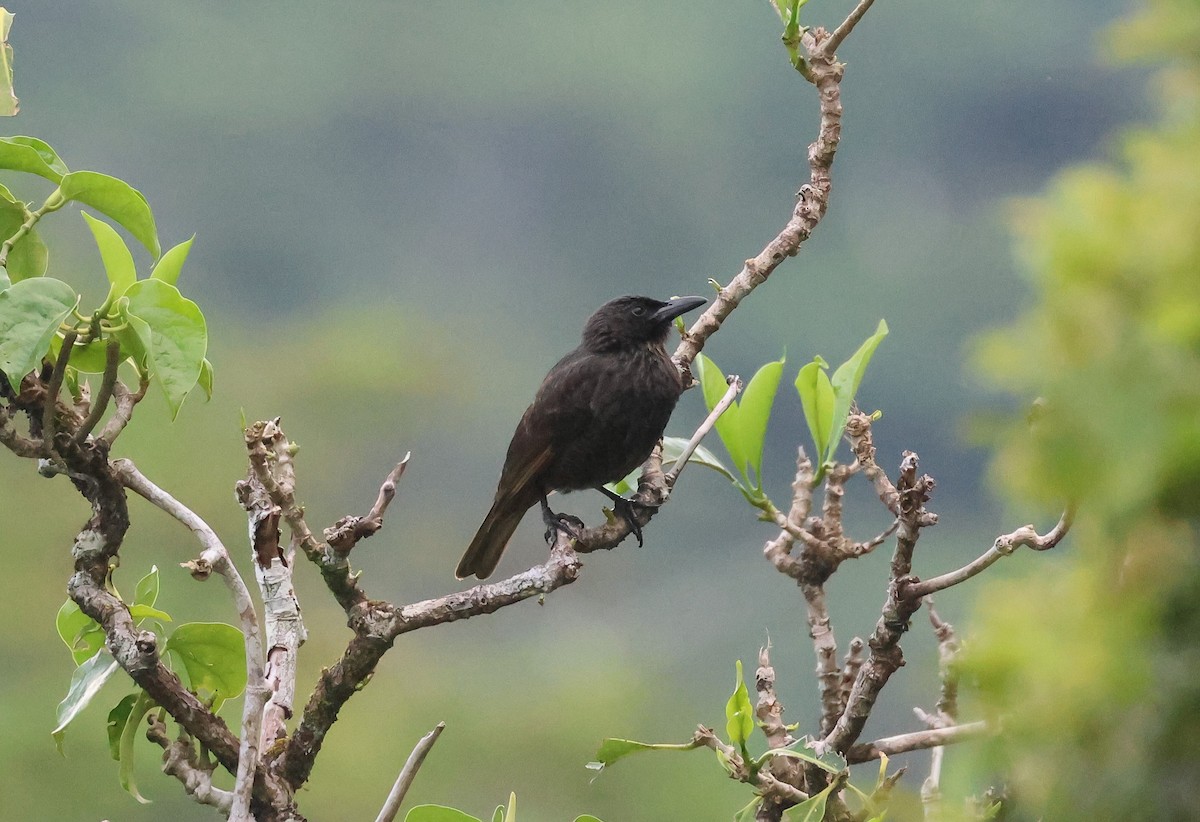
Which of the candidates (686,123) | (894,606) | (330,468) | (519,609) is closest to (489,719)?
(519,609)

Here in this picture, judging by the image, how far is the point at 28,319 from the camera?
3.72 feet

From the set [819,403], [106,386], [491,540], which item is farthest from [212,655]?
[491,540]

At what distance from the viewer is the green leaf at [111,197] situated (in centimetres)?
128

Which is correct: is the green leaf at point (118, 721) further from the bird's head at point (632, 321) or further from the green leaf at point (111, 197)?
the bird's head at point (632, 321)

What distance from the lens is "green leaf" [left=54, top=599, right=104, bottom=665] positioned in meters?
1.44

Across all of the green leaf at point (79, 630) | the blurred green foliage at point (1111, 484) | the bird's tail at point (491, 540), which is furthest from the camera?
the bird's tail at point (491, 540)

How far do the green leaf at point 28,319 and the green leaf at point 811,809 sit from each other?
2.78ft

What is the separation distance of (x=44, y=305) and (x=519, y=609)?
4.14m

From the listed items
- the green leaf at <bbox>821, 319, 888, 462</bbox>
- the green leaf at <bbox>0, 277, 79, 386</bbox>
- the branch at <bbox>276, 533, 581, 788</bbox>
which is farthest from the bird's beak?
the green leaf at <bbox>0, 277, 79, 386</bbox>

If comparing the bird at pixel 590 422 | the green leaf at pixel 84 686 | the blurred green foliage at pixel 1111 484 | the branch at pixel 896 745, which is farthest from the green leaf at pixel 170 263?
the bird at pixel 590 422

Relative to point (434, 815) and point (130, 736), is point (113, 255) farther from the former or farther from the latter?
point (434, 815)

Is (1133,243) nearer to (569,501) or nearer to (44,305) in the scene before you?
(44,305)

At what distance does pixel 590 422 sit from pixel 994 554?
4.68 ft

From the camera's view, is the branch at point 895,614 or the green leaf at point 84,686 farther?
the green leaf at point 84,686
